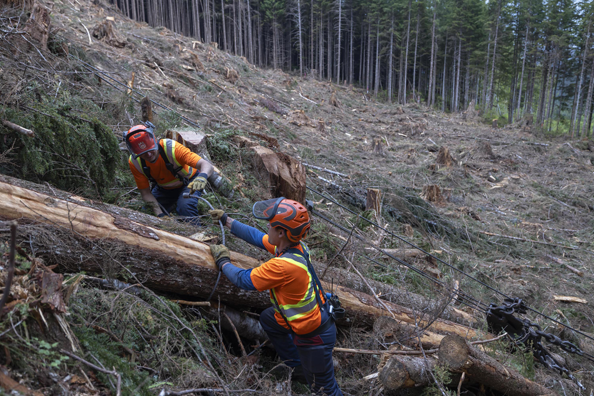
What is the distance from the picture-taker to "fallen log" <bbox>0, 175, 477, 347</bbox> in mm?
2564

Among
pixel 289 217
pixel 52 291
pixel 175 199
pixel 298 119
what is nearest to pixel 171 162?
pixel 175 199

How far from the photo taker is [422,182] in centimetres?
1198

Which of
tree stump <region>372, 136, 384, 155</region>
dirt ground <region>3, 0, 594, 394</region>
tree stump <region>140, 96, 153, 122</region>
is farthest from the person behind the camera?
tree stump <region>372, 136, 384, 155</region>

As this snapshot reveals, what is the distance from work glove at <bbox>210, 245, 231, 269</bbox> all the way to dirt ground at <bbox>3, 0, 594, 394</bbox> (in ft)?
4.33

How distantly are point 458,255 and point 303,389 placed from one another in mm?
5435

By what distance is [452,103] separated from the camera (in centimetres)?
3956

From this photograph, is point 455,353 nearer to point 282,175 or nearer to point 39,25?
point 282,175

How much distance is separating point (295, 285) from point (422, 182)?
33.3ft

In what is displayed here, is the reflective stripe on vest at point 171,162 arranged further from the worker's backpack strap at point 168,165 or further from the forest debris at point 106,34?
the forest debris at point 106,34

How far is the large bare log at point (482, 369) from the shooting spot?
279 centimetres

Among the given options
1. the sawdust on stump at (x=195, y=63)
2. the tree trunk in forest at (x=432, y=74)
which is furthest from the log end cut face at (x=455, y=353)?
the tree trunk in forest at (x=432, y=74)

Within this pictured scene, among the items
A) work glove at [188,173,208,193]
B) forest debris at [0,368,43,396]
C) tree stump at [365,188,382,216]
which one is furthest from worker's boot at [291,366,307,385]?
tree stump at [365,188,382,216]

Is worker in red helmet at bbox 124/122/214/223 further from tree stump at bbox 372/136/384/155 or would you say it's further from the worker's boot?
tree stump at bbox 372/136/384/155

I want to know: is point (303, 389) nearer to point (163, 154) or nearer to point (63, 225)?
point (63, 225)
